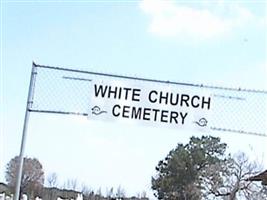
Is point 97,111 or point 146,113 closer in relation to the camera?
point 146,113

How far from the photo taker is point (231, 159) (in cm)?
3419

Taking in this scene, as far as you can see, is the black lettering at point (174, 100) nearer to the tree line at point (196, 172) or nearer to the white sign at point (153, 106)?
the white sign at point (153, 106)

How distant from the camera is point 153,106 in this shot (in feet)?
21.7

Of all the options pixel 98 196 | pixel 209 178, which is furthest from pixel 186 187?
pixel 98 196

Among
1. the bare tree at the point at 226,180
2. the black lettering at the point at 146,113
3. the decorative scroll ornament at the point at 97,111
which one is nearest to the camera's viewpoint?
the black lettering at the point at 146,113

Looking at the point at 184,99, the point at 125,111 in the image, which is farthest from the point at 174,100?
the point at 125,111

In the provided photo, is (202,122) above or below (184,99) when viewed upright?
below

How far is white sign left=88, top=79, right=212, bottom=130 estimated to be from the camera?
661 cm

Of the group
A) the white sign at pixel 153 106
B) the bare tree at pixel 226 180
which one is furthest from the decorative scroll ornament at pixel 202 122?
the bare tree at pixel 226 180

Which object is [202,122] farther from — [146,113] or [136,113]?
[136,113]

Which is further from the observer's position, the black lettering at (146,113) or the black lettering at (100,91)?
the black lettering at (100,91)

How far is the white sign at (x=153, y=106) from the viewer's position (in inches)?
260

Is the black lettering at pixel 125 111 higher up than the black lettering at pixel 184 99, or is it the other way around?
the black lettering at pixel 184 99

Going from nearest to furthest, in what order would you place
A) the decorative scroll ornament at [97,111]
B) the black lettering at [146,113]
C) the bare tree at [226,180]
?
the black lettering at [146,113] → the decorative scroll ornament at [97,111] → the bare tree at [226,180]
